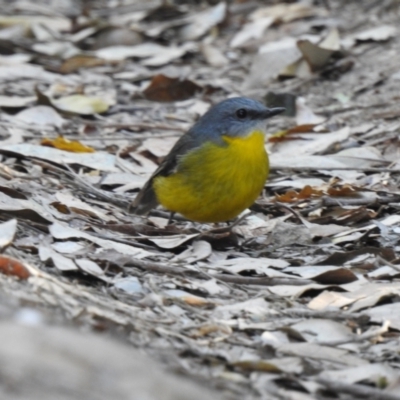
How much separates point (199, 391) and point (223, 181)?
2982mm

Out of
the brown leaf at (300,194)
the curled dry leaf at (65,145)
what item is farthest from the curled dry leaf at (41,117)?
the brown leaf at (300,194)

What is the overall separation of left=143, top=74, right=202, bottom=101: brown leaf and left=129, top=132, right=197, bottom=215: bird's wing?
3.29 metres

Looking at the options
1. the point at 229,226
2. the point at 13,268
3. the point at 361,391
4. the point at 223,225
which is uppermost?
the point at 223,225

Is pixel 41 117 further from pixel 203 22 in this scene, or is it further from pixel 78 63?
pixel 203 22

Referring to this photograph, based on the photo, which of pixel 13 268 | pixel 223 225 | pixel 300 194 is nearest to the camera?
pixel 13 268

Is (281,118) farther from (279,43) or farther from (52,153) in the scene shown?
(52,153)

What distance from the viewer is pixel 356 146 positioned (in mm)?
8031

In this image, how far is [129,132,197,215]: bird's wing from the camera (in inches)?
260

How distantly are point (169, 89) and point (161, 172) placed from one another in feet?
11.6

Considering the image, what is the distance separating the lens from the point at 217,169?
637cm

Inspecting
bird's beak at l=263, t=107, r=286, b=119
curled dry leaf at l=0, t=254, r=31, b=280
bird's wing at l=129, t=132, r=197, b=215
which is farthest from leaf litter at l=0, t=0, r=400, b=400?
bird's beak at l=263, t=107, r=286, b=119

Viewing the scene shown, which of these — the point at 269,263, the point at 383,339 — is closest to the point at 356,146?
the point at 269,263

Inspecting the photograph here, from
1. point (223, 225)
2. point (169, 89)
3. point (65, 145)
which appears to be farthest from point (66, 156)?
point (169, 89)

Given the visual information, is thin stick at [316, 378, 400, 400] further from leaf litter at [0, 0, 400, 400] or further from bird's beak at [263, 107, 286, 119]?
bird's beak at [263, 107, 286, 119]
